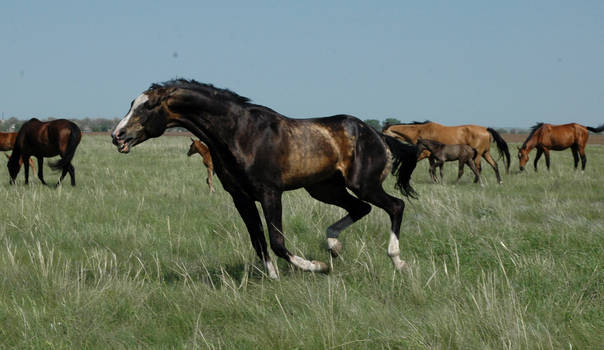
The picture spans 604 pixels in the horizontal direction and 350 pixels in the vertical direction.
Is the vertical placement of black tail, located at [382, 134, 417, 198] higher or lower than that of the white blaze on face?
lower

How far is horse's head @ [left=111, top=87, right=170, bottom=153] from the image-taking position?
13.9 feet

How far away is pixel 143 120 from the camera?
4.35 m

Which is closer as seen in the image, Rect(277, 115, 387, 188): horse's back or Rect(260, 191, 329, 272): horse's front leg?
Rect(260, 191, 329, 272): horse's front leg

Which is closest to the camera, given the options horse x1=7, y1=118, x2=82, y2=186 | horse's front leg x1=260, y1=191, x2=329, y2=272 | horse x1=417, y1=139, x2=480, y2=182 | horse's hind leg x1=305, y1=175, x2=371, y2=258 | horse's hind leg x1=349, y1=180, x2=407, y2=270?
horse's front leg x1=260, y1=191, x2=329, y2=272

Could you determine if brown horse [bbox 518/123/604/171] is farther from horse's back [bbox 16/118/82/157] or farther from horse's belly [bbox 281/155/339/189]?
horse's belly [bbox 281/155/339/189]

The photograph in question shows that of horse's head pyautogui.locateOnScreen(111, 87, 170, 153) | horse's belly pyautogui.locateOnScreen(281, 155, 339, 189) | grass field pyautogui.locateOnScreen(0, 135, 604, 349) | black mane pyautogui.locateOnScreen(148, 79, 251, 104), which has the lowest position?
grass field pyautogui.locateOnScreen(0, 135, 604, 349)

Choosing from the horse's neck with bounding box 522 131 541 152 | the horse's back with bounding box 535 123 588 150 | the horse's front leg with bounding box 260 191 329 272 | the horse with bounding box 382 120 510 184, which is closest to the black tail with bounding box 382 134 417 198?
the horse's front leg with bounding box 260 191 329 272

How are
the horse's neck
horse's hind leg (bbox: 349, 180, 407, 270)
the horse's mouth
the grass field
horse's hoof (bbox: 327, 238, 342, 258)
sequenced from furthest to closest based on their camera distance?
the horse's neck
horse's hoof (bbox: 327, 238, 342, 258)
horse's hind leg (bbox: 349, 180, 407, 270)
the horse's mouth
the grass field

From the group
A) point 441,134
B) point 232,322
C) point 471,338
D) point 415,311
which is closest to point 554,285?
point 415,311

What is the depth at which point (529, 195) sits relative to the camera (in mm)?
11258

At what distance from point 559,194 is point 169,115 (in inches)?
353

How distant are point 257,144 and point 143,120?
908 millimetres

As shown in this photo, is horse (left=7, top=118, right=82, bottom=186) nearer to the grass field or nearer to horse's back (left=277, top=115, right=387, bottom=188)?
the grass field

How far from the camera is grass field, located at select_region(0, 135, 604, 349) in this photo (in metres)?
3.29
